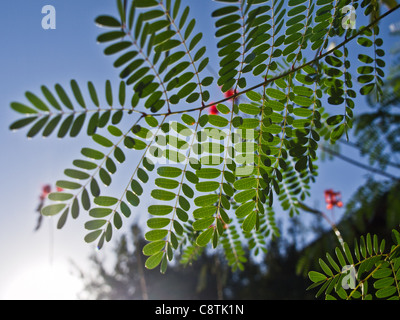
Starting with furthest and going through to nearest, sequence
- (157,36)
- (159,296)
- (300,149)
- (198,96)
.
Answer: (159,296)
(300,149)
(198,96)
(157,36)

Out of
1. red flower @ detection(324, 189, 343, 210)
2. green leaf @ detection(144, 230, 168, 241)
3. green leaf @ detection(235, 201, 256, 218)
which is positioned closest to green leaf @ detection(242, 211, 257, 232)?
green leaf @ detection(235, 201, 256, 218)

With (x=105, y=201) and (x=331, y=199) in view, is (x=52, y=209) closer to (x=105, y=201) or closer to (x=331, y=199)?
(x=105, y=201)

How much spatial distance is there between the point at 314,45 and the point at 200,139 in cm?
46

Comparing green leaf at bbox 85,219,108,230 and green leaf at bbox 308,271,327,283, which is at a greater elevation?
green leaf at bbox 85,219,108,230

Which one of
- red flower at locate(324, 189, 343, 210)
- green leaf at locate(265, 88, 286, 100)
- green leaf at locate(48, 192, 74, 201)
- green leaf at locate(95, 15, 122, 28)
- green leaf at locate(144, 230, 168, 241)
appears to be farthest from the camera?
red flower at locate(324, 189, 343, 210)

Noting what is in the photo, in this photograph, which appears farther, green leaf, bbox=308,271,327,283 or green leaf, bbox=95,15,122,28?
green leaf, bbox=308,271,327,283

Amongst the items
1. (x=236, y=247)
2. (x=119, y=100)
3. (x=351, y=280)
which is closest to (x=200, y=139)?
(x=119, y=100)

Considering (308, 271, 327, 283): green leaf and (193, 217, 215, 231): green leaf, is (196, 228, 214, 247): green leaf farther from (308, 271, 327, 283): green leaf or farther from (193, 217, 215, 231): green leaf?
(308, 271, 327, 283): green leaf

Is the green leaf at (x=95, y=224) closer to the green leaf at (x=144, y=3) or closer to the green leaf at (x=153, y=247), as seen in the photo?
the green leaf at (x=153, y=247)

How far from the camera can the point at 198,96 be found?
84 cm

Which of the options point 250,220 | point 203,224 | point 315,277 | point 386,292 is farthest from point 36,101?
point 386,292

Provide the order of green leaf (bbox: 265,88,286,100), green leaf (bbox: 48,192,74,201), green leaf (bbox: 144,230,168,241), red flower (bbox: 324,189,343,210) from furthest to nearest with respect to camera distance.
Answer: red flower (bbox: 324,189,343,210)
green leaf (bbox: 265,88,286,100)
green leaf (bbox: 144,230,168,241)
green leaf (bbox: 48,192,74,201)

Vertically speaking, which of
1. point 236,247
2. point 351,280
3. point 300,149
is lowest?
point 351,280

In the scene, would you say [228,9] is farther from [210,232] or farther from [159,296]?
[159,296]
